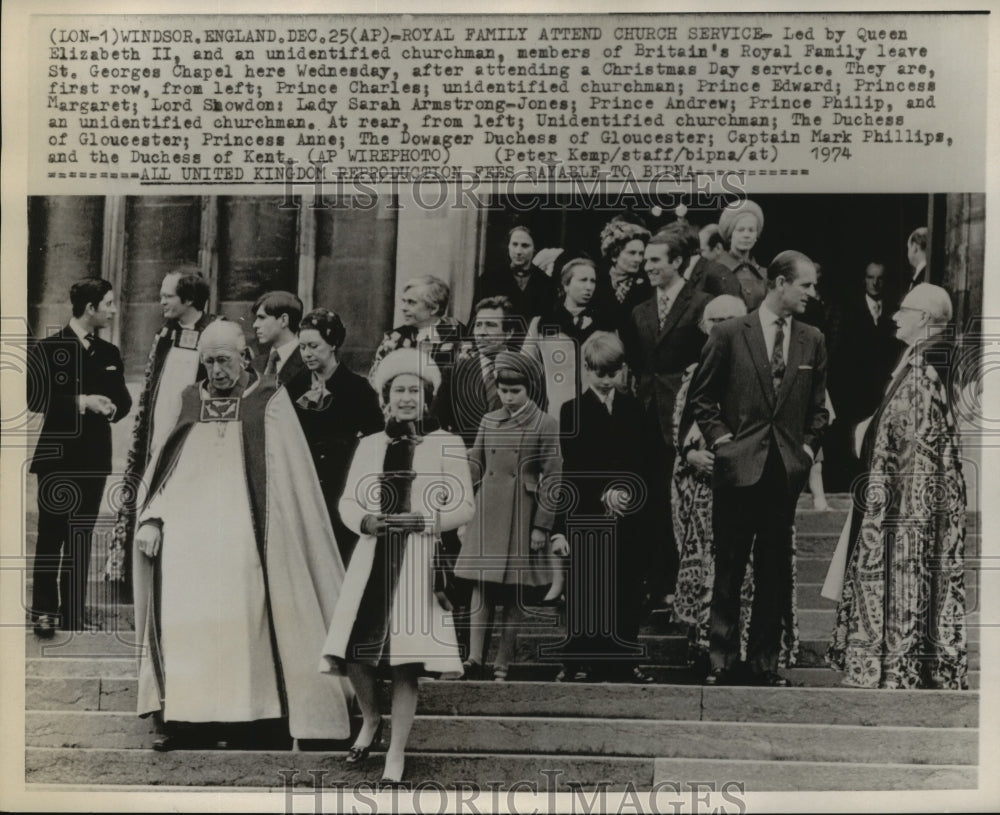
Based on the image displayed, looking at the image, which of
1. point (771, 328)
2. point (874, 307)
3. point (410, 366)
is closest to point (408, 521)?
point (410, 366)

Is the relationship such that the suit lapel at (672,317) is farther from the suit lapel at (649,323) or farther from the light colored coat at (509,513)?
the light colored coat at (509,513)

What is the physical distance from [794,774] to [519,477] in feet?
6.35

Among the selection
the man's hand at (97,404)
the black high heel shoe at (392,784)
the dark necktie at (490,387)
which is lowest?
the black high heel shoe at (392,784)

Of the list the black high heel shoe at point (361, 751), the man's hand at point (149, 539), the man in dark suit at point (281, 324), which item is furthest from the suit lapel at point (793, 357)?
the man's hand at point (149, 539)

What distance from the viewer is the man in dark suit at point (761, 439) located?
5.02m

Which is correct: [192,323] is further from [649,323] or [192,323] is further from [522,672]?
[522,672]

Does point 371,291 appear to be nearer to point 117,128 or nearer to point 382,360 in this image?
point 382,360

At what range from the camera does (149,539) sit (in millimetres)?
5055

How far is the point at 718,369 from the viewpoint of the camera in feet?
16.6

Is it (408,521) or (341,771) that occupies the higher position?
(408,521)

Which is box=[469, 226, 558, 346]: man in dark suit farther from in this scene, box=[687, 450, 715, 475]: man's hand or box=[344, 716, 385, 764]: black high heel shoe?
box=[344, 716, 385, 764]: black high heel shoe

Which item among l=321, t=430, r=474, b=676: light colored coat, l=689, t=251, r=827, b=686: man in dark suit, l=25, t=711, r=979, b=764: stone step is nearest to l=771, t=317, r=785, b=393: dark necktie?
→ l=689, t=251, r=827, b=686: man in dark suit

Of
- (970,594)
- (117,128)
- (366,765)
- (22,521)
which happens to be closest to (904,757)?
(970,594)

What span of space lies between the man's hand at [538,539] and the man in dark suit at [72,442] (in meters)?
2.08
